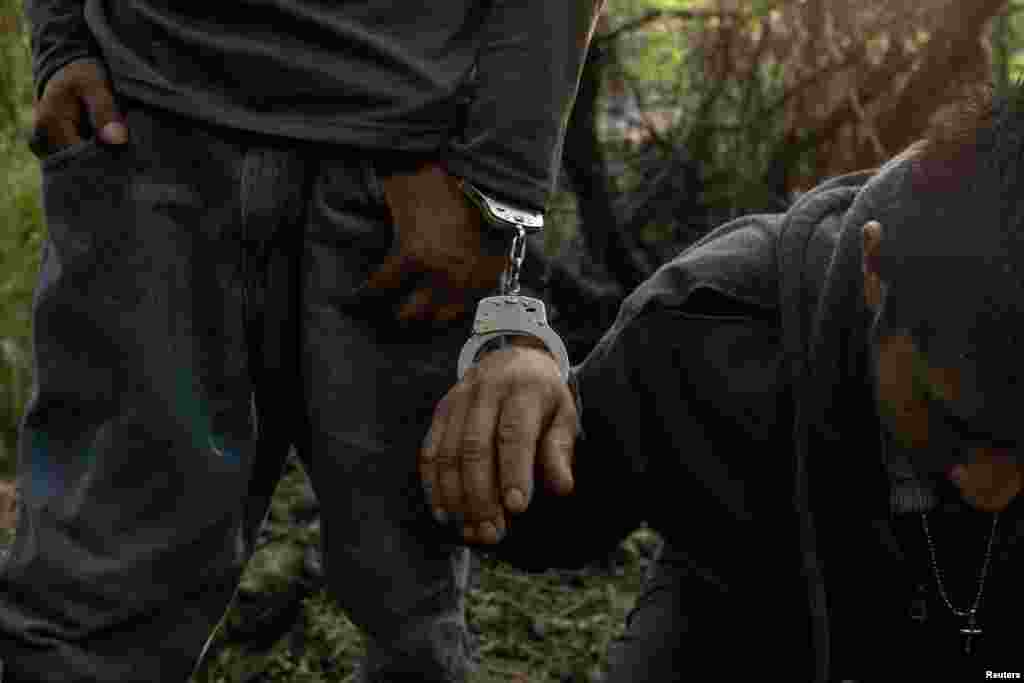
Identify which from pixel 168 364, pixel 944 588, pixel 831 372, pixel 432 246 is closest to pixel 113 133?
pixel 168 364

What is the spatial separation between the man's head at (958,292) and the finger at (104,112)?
1019 millimetres

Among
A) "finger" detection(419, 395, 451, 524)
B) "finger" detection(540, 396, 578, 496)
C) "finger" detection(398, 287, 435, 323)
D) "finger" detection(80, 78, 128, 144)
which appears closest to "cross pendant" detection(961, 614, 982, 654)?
"finger" detection(540, 396, 578, 496)

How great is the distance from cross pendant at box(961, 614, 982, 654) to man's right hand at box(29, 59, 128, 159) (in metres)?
1.54

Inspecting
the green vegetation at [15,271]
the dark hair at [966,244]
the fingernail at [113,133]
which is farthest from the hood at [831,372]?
the green vegetation at [15,271]

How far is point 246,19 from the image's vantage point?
1.79 metres

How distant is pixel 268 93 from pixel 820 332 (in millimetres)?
883

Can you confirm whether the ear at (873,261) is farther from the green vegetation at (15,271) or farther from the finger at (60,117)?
the green vegetation at (15,271)

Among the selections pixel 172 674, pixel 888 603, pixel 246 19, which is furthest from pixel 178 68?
pixel 888 603

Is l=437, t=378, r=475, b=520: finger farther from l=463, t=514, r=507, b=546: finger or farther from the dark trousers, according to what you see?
the dark trousers

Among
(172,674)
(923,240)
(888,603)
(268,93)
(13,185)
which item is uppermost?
(13,185)

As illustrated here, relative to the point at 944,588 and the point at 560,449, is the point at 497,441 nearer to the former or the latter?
the point at 560,449

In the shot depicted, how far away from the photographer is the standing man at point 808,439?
1.77 m

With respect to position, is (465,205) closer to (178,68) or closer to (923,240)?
(178,68)

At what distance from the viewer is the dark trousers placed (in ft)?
5.88
